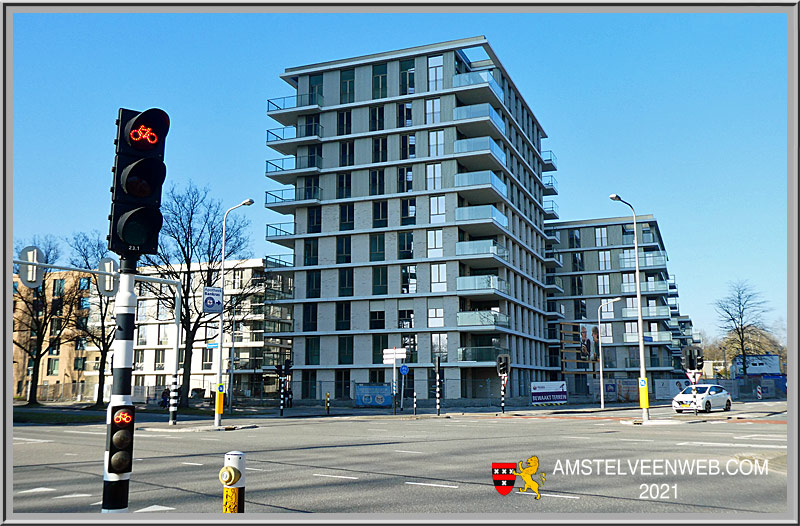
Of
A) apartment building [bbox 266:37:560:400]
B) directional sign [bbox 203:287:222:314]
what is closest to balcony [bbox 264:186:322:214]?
apartment building [bbox 266:37:560:400]

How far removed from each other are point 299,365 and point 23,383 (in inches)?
1649

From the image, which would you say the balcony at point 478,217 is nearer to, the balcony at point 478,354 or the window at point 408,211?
the window at point 408,211

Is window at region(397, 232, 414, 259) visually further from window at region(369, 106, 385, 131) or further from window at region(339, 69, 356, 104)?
window at region(339, 69, 356, 104)

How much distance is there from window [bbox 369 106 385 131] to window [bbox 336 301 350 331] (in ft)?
51.1

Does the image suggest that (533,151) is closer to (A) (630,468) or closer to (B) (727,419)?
(B) (727,419)

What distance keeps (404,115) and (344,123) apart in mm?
5823

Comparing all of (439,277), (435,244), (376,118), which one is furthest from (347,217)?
(439,277)

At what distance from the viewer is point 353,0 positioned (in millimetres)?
5918

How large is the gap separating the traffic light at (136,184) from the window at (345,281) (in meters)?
53.8

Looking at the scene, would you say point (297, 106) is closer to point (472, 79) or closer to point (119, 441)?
point (472, 79)

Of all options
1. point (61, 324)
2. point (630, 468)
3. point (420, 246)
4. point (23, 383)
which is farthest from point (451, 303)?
point (23, 383)

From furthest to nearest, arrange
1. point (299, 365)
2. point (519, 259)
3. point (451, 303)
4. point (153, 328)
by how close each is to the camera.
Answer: point (153, 328) → point (519, 259) → point (299, 365) → point (451, 303)

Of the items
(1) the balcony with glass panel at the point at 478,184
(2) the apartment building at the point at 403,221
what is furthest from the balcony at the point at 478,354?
(1) the balcony with glass panel at the point at 478,184

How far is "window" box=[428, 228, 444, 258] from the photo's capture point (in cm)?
5711
